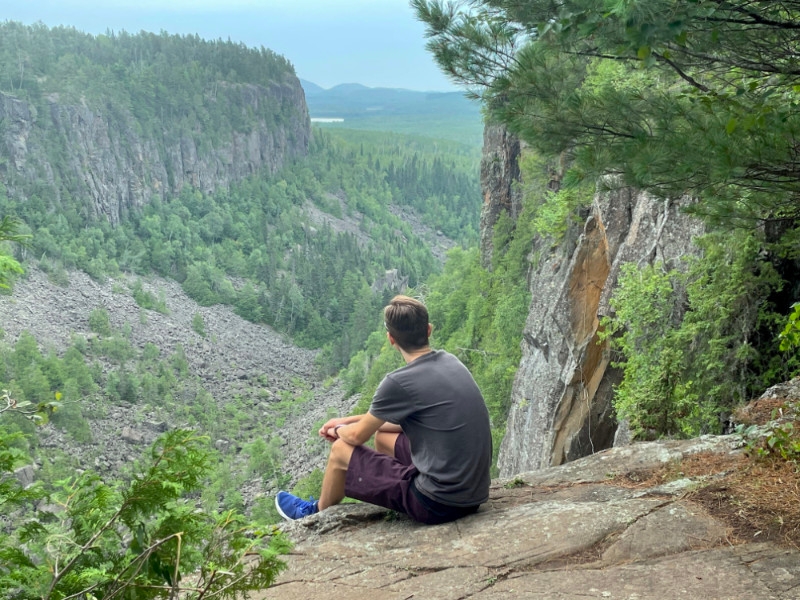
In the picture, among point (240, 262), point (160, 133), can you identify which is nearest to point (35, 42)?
point (160, 133)

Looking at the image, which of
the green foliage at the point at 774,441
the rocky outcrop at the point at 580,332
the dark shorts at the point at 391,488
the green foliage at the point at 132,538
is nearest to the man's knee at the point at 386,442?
the dark shorts at the point at 391,488

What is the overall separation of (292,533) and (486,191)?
40.1m

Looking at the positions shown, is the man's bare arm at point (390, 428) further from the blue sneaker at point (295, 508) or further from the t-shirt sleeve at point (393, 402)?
the blue sneaker at point (295, 508)

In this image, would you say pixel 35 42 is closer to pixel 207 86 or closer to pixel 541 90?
pixel 207 86

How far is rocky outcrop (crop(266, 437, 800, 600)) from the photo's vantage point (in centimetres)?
396

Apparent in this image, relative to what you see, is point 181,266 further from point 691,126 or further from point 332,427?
point 691,126

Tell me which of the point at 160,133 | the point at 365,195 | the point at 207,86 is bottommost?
the point at 365,195

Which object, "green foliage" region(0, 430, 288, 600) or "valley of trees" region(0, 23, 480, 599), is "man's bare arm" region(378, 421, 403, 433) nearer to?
"valley of trees" region(0, 23, 480, 599)

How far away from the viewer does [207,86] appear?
509 ft

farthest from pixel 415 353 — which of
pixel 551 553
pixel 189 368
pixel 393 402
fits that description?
pixel 189 368

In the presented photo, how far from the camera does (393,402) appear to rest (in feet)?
16.3

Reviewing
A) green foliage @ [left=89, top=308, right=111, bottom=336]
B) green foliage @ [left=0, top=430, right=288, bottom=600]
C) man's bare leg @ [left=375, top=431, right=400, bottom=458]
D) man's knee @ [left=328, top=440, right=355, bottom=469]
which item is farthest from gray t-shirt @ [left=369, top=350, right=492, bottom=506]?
green foliage @ [left=89, top=308, right=111, bottom=336]

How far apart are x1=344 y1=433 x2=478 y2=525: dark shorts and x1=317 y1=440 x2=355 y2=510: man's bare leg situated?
2.3 inches

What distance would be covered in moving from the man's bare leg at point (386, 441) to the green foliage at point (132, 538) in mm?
2765
